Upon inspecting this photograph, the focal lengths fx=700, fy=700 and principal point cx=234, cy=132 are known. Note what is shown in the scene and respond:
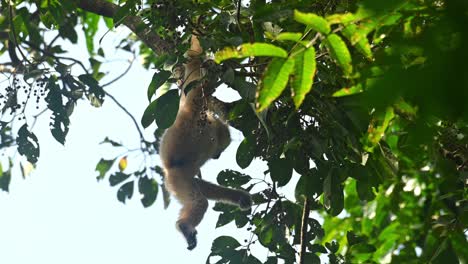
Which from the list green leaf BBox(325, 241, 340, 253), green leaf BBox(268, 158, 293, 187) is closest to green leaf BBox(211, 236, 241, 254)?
green leaf BBox(325, 241, 340, 253)

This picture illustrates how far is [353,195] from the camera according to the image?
4.57 meters

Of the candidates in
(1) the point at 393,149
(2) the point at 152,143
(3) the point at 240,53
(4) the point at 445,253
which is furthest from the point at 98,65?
(3) the point at 240,53

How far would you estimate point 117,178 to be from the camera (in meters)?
6.75

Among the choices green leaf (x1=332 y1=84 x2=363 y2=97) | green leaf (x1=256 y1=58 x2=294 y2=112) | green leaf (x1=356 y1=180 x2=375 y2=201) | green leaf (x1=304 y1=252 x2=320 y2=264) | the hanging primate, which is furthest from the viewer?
the hanging primate

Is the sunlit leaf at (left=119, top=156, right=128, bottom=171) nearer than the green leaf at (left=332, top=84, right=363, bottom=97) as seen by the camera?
No

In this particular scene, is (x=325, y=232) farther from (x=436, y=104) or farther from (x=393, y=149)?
(x=436, y=104)

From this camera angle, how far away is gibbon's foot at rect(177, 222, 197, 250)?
6.72 m

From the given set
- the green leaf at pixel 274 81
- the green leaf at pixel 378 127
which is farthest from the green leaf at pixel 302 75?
the green leaf at pixel 378 127

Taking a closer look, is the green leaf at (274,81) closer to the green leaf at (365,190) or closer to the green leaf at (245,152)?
the green leaf at (365,190)

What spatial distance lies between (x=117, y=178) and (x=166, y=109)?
9.92ft

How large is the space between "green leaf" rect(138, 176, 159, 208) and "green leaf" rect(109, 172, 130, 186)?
0.17m

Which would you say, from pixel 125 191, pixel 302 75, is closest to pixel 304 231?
pixel 302 75

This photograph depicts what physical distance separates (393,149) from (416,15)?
132cm

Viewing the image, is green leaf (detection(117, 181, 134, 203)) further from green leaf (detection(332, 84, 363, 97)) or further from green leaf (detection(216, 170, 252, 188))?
green leaf (detection(332, 84, 363, 97))
